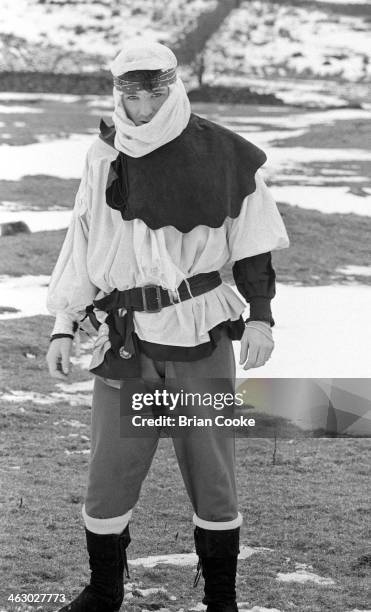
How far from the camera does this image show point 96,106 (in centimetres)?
542

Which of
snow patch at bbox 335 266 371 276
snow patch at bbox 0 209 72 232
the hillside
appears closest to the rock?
snow patch at bbox 0 209 72 232

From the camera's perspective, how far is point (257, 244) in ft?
6.91

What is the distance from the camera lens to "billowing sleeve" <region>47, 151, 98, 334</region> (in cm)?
214

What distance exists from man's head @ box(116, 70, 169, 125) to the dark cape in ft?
0.26

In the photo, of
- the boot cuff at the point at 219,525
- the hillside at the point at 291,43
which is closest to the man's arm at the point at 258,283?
the boot cuff at the point at 219,525

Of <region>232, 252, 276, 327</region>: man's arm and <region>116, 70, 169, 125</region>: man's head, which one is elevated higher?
<region>116, 70, 169, 125</region>: man's head

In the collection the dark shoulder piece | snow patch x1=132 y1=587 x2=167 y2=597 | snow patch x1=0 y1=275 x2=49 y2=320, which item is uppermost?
the dark shoulder piece

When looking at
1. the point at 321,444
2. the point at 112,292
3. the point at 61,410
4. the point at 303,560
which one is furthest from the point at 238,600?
the point at 61,410

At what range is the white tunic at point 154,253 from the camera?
2.08 meters

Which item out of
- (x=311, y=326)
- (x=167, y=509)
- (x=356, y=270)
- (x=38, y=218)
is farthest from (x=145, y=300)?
(x=38, y=218)

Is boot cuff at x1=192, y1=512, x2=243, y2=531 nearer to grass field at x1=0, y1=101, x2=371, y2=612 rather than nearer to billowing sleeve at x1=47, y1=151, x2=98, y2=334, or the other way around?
grass field at x1=0, y1=101, x2=371, y2=612

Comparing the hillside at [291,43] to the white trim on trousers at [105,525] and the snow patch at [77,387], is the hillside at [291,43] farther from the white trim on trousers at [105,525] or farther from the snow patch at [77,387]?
the white trim on trousers at [105,525]

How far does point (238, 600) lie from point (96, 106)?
3.49 meters

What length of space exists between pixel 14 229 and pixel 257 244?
3.19m
